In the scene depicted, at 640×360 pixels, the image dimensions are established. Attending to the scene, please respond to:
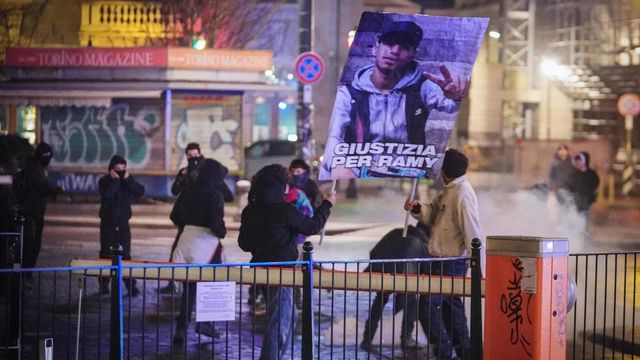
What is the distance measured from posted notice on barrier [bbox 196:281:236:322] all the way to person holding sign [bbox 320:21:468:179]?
2.36 meters

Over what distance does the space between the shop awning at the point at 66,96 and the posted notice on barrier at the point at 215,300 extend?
21.0 meters

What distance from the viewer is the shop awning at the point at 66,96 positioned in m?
28.2

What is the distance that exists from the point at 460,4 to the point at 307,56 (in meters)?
27.9

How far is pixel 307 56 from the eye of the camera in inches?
787

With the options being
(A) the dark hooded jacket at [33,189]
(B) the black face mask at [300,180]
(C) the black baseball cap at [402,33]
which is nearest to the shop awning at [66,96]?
(A) the dark hooded jacket at [33,189]

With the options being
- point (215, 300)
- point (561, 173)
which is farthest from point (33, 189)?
point (561, 173)

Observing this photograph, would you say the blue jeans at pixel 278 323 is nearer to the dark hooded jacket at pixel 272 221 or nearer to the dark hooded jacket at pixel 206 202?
the dark hooded jacket at pixel 272 221

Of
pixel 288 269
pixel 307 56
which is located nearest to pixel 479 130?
pixel 307 56

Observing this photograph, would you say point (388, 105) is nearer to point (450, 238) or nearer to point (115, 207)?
point (450, 238)

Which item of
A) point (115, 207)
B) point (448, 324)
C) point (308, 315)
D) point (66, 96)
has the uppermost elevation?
point (66, 96)

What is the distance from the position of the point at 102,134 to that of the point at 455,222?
2047 centimetres

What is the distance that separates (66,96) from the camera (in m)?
28.5

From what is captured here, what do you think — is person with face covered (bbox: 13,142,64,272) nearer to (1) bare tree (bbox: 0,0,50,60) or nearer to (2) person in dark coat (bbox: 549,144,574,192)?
(2) person in dark coat (bbox: 549,144,574,192)

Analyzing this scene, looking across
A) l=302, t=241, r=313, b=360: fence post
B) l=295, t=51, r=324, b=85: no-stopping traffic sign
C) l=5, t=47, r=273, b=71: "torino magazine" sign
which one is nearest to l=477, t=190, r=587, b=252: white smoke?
l=295, t=51, r=324, b=85: no-stopping traffic sign
